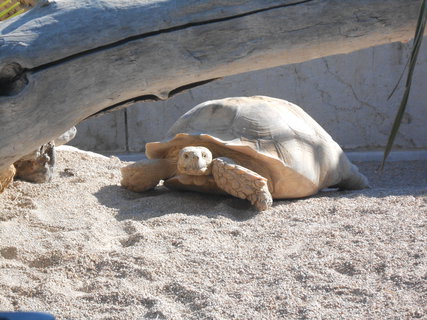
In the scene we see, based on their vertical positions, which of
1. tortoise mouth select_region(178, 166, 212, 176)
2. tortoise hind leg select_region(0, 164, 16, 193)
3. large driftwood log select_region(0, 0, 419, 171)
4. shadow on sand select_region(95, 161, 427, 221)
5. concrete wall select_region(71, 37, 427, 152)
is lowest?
concrete wall select_region(71, 37, 427, 152)

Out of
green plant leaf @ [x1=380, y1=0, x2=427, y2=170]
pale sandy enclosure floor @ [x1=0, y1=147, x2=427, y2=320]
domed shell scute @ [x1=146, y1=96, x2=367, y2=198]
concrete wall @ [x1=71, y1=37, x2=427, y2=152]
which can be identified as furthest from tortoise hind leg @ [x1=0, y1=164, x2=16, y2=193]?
concrete wall @ [x1=71, y1=37, x2=427, y2=152]

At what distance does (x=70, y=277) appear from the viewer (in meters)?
2.74

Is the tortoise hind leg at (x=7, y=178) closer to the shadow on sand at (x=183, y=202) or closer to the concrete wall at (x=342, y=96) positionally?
the shadow on sand at (x=183, y=202)

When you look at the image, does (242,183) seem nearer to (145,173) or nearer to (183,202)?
(183,202)

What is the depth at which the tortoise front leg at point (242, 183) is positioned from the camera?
12.7ft

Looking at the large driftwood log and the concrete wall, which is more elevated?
the large driftwood log

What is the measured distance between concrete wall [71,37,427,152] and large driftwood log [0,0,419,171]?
4.55 m

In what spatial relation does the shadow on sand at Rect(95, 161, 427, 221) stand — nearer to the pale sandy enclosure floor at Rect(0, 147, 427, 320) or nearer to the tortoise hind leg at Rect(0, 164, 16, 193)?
the pale sandy enclosure floor at Rect(0, 147, 427, 320)

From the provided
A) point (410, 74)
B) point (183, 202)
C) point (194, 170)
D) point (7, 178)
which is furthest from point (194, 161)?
point (410, 74)

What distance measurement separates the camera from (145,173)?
4395mm

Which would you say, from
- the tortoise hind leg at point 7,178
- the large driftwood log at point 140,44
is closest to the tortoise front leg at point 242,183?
the tortoise hind leg at point 7,178

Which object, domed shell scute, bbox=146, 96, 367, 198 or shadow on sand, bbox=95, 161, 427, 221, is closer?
shadow on sand, bbox=95, 161, 427, 221

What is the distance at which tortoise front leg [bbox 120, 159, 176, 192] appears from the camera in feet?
14.3

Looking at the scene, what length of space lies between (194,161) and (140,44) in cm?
190
